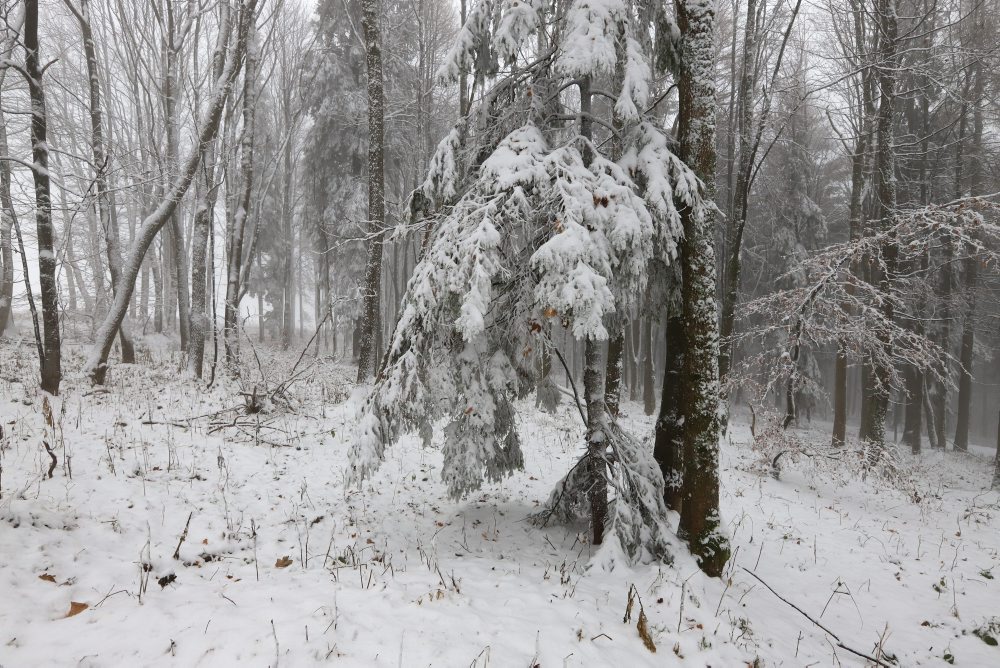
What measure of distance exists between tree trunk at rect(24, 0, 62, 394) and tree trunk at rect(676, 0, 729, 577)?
9335 mm

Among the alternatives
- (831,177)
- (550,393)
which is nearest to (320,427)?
(550,393)

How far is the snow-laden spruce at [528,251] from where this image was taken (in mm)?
4527

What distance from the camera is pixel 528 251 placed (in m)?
5.37

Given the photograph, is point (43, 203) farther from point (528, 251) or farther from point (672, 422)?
point (672, 422)

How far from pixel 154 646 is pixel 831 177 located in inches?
1134

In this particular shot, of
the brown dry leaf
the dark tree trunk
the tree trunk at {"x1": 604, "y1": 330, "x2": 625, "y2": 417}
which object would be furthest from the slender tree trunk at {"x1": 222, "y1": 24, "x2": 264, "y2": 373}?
the dark tree trunk

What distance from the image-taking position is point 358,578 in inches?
170

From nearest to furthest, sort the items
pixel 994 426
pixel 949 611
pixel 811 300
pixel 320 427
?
pixel 949 611, pixel 811 300, pixel 320 427, pixel 994 426

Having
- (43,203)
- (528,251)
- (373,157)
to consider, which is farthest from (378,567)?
(373,157)

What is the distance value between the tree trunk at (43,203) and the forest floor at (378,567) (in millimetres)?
772

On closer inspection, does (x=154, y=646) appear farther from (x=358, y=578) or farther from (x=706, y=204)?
(x=706, y=204)

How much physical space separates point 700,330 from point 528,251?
7.25 feet

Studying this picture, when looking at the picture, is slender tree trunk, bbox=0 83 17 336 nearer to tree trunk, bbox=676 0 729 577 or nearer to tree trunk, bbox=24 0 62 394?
tree trunk, bbox=24 0 62 394

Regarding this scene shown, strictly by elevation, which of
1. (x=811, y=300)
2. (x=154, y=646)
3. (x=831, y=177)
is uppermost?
(x=831, y=177)
